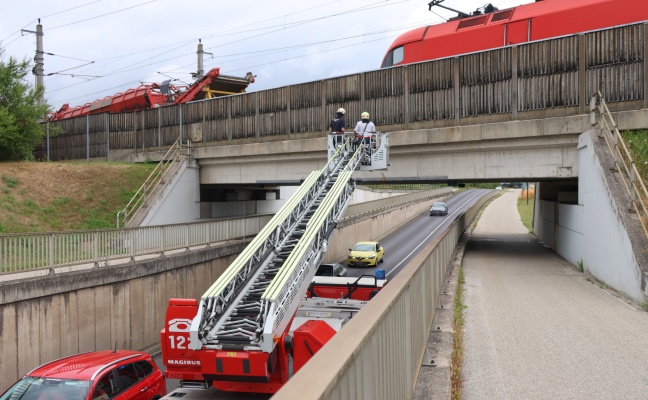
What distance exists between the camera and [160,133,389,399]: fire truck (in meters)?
9.45

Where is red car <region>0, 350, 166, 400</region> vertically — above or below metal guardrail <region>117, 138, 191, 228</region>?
below

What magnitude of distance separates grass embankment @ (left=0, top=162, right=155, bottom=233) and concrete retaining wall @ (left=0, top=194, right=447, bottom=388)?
6.39 meters

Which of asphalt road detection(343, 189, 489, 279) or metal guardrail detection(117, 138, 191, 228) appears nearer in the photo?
metal guardrail detection(117, 138, 191, 228)

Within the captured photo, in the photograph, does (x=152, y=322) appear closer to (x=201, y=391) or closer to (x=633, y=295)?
(x=201, y=391)

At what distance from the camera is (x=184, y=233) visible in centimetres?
1991

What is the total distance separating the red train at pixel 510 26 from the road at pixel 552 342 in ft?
36.6

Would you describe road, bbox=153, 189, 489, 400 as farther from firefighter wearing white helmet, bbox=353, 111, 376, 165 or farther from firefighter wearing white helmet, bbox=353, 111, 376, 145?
firefighter wearing white helmet, bbox=353, 111, 376, 145

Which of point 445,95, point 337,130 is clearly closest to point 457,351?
point 337,130

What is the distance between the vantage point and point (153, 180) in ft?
91.6

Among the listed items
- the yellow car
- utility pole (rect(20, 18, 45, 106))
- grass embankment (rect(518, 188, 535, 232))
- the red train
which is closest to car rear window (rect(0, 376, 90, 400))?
the red train

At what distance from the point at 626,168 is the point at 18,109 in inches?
1053

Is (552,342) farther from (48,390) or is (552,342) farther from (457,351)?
(48,390)

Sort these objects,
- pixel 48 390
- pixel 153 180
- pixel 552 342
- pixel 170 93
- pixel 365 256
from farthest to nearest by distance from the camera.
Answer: pixel 170 93
pixel 365 256
pixel 153 180
pixel 48 390
pixel 552 342

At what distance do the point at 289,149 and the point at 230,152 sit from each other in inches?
160
